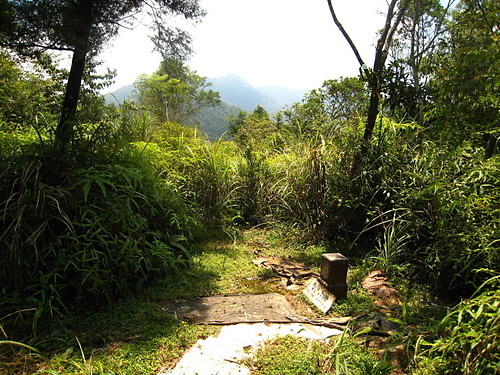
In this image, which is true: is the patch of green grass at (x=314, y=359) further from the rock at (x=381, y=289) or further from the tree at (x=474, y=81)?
the tree at (x=474, y=81)

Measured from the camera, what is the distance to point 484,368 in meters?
1.32

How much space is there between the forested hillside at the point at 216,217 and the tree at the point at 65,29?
0.01m

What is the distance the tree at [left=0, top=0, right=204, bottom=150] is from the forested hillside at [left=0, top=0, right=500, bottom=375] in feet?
0.04

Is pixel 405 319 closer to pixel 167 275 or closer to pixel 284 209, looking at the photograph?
pixel 167 275

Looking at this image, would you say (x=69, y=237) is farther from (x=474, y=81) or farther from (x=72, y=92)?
(x=474, y=81)

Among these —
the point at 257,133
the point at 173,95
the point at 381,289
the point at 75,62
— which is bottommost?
the point at 381,289

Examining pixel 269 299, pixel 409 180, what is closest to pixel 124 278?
pixel 269 299

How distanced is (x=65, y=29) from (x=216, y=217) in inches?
98.7

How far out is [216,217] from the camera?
416cm

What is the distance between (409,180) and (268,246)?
1675mm

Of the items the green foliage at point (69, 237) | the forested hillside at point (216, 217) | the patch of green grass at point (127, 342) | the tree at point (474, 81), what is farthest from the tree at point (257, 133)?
the patch of green grass at point (127, 342)

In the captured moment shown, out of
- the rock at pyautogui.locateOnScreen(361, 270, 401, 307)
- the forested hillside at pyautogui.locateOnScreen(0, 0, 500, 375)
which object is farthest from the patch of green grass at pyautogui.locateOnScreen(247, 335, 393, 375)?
the rock at pyautogui.locateOnScreen(361, 270, 401, 307)

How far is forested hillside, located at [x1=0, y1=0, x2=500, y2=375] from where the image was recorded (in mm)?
1791

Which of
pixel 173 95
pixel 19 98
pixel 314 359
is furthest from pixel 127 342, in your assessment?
pixel 173 95
